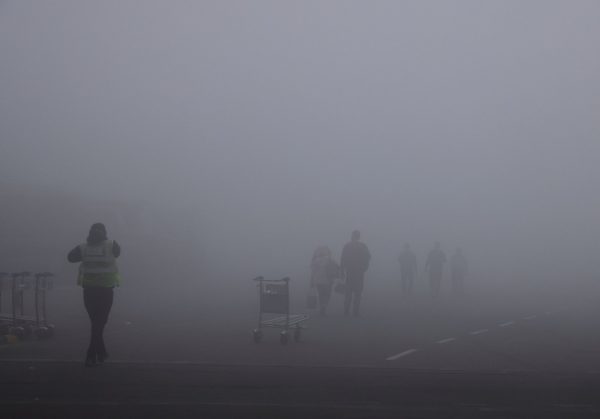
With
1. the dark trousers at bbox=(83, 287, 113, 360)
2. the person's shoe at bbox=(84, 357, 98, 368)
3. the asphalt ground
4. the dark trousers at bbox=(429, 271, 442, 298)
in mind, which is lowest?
the asphalt ground

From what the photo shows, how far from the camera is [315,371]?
28.8ft

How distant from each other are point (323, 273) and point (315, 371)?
28.2 ft

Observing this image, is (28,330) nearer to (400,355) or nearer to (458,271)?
(400,355)

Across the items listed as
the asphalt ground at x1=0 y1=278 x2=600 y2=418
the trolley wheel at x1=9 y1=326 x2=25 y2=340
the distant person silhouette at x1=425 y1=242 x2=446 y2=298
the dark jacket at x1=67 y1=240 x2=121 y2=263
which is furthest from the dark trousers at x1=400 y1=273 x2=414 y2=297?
the dark jacket at x1=67 y1=240 x2=121 y2=263

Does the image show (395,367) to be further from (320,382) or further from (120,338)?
(120,338)

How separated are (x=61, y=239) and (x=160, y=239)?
34.1 feet

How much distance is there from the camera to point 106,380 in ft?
25.8

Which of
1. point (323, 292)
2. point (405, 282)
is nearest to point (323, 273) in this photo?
point (323, 292)

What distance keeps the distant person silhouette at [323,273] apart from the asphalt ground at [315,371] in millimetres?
1416

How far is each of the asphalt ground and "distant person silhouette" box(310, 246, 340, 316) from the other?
142 cm

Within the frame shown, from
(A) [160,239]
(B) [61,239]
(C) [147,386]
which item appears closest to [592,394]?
(C) [147,386]

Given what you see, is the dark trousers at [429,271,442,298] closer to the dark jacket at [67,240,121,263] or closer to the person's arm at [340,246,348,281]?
the person's arm at [340,246,348,281]

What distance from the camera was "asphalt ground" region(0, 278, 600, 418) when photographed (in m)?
6.68

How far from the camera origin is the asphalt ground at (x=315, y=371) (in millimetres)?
6680
